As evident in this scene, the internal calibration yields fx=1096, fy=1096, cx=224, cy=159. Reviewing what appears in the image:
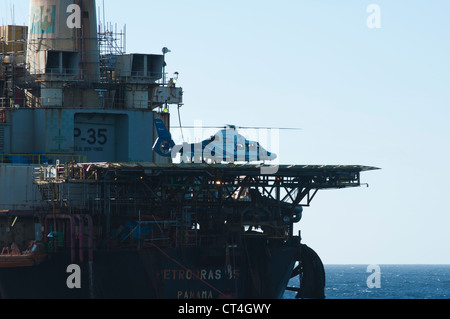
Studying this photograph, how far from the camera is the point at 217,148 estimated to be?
2889 inches

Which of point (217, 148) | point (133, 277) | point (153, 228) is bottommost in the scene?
point (133, 277)

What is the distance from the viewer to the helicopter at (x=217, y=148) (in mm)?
72938

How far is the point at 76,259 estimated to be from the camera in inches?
2704

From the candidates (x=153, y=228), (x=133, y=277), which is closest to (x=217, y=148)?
(x=153, y=228)

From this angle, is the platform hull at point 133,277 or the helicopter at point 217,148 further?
the helicopter at point 217,148

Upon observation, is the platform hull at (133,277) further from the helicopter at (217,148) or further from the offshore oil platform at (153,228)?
the helicopter at (217,148)

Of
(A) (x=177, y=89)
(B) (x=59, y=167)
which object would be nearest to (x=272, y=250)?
(B) (x=59, y=167)

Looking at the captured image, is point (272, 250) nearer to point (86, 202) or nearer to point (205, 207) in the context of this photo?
point (205, 207)

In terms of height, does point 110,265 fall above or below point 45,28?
below

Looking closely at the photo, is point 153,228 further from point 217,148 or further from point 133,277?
point 217,148

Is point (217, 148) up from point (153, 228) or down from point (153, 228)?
up

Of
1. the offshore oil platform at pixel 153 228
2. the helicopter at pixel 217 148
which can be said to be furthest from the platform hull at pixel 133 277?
the helicopter at pixel 217 148

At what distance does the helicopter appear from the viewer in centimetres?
7294

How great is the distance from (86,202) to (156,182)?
5.07 m
